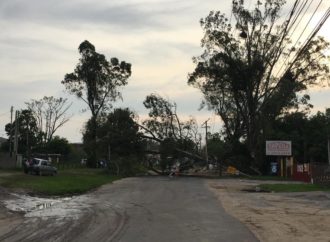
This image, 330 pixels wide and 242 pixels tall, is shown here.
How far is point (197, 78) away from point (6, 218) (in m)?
59.3

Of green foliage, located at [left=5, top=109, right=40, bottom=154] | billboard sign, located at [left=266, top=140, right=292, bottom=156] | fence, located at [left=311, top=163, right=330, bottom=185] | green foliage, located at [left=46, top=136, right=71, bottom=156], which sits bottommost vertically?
fence, located at [left=311, top=163, right=330, bottom=185]

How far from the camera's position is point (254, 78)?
70938 mm

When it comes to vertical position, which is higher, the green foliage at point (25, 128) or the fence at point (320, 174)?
the green foliage at point (25, 128)

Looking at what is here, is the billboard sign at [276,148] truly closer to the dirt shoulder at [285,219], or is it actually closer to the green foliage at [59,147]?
A: the dirt shoulder at [285,219]

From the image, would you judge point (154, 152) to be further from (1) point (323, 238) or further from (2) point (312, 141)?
(1) point (323, 238)

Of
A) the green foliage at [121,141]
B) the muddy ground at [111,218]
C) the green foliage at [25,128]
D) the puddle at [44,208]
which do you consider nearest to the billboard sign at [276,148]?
the green foliage at [121,141]

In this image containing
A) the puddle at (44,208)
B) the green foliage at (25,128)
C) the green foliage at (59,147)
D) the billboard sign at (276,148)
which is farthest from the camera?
the green foliage at (59,147)

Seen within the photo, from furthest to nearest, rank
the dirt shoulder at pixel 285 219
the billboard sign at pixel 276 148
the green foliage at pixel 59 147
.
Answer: the green foliage at pixel 59 147, the billboard sign at pixel 276 148, the dirt shoulder at pixel 285 219

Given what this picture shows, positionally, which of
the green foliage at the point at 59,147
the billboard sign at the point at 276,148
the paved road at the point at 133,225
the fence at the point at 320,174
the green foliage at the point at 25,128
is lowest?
the paved road at the point at 133,225

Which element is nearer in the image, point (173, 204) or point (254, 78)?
point (173, 204)

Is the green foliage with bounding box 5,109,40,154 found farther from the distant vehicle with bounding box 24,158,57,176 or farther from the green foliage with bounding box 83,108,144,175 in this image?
the distant vehicle with bounding box 24,158,57,176

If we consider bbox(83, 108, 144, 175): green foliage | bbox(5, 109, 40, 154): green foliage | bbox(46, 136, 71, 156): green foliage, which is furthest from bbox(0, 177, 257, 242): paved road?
bbox(46, 136, 71, 156): green foliage

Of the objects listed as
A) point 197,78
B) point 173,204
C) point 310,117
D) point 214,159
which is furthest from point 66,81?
point 173,204

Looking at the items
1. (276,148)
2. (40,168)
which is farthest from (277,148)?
(40,168)
